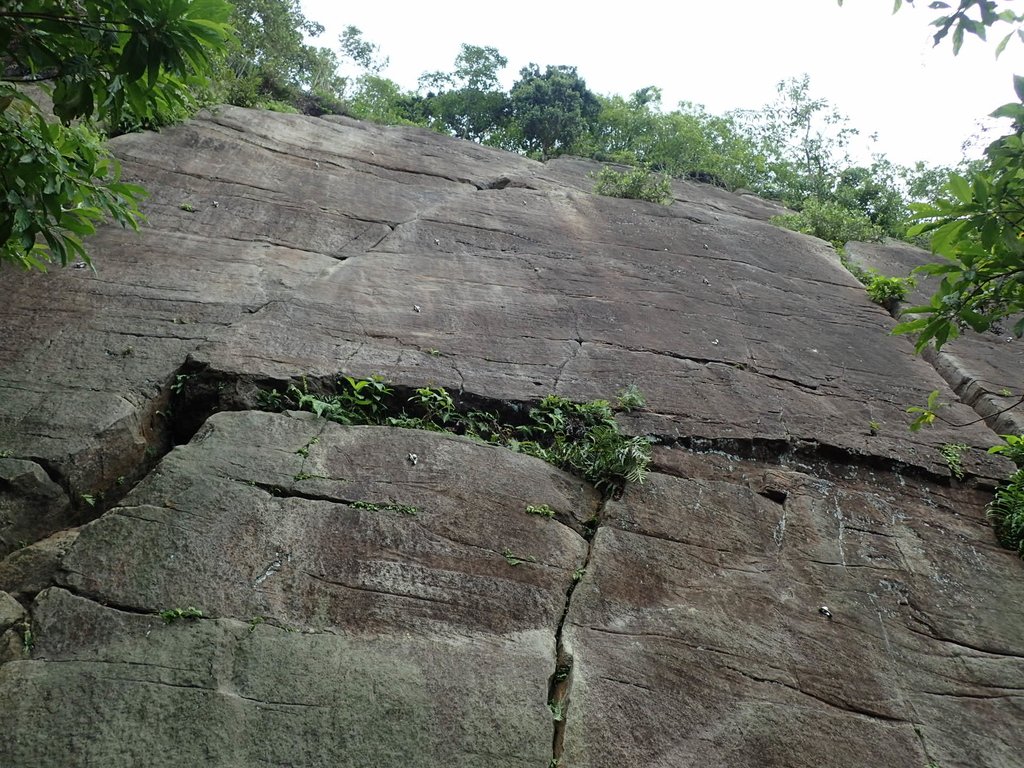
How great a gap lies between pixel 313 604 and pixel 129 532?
115 cm

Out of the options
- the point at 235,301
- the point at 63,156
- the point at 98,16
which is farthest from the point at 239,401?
the point at 98,16

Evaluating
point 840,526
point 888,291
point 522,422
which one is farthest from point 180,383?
point 888,291

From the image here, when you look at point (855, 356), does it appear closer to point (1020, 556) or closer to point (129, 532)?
point (1020, 556)

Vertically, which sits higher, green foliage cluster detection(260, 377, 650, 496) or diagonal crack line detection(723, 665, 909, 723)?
green foliage cluster detection(260, 377, 650, 496)

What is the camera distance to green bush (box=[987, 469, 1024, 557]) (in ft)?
19.8

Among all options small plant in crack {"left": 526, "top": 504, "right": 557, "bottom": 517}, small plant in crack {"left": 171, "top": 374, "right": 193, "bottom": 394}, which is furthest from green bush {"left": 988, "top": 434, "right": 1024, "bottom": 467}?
small plant in crack {"left": 171, "top": 374, "right": 193, "bottom": 394}

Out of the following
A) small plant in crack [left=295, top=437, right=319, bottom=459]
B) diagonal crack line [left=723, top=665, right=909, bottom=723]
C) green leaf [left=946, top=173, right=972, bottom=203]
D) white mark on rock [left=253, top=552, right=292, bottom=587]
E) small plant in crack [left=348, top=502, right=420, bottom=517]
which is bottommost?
white mark on rock [left=253, top=552, right=292, bottom=587]

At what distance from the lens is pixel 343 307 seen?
7.09m

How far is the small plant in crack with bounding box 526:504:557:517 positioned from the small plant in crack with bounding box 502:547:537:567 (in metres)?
0.41

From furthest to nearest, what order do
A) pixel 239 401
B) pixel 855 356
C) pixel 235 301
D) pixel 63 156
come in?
pixel 855 356 → pixel 235 301 → pixel 239 401 → pixel 63 156

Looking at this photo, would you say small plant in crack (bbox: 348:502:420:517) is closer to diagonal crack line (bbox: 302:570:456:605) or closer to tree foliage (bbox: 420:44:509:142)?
diagonal crack line (bbox: 302:570:456:605)

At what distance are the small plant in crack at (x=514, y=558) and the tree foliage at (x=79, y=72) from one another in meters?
3.15

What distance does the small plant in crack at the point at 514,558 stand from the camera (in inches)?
191

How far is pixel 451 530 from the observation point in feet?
16.3
